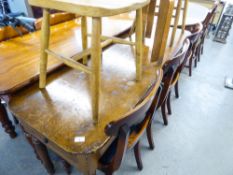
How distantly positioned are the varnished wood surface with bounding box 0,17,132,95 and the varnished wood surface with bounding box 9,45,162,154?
0.06 meters

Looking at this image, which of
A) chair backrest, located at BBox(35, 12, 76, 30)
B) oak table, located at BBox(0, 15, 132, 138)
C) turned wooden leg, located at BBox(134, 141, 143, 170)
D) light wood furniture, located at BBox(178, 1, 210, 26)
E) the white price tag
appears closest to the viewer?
the white price tag

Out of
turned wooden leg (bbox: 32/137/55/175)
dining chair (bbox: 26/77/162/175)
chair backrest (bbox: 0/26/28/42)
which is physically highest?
chair backrest (bbox: 0/26/28/42)

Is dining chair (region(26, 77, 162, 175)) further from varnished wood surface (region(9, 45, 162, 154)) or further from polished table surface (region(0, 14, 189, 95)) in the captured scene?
polished table surface (region(0, 14, 189, 95))

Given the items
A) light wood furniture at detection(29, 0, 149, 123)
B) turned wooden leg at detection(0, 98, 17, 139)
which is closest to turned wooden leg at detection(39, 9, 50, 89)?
light wood furniture at detection(29, 0, 149, 123)

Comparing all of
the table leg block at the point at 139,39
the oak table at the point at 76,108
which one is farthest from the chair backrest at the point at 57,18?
the table leg block at the point at 139,39

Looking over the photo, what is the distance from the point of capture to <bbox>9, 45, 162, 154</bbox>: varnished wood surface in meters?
0.72

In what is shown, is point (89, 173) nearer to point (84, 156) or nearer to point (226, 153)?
point (84, 156)

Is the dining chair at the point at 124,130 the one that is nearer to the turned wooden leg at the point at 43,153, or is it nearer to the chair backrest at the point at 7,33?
the turned wooden leg at the point at 43,153

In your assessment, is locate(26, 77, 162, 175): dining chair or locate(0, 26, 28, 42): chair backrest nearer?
locate(26, 77, 162, 175): dining chair

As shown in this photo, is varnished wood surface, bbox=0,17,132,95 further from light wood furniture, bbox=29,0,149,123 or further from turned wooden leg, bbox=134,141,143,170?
turned wooden leg, bbox=134,141,143,170

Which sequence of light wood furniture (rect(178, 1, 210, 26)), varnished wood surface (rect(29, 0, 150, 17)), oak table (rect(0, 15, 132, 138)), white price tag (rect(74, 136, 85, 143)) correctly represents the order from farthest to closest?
light wood furniture (rect(178, 1, 210, 26)) → oak table (rect(0, 15, 132, 138)) → white price tag (rect(74, 136, 85, 143)) → varnished wood surface (rect(29, 0, 150, 17))

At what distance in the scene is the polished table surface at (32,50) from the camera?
91cm

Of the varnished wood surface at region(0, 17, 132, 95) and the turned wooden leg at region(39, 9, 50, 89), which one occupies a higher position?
the turned wooden leg at region(39, 9, 50, 89)

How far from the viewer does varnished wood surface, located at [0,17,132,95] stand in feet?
2.98
